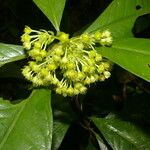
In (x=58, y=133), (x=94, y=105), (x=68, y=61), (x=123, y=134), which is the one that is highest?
(x=68, y=61)

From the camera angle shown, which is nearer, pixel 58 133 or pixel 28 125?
pixel 28 125

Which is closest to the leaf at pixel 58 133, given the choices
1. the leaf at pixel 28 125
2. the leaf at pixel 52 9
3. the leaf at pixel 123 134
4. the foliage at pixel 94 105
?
the foliage at pixel 94 105

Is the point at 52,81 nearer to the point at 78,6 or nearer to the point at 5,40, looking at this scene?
the point at 5,40

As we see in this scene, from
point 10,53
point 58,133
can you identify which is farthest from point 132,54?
point 58,133

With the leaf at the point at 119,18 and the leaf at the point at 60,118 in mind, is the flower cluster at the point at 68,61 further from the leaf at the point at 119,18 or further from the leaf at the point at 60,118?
the leaf at the point at 60,118

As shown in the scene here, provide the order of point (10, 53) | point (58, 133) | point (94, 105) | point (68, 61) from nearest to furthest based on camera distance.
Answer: point (68, 61) < point (10, 53) < point (58, 133) < point (94, 105)

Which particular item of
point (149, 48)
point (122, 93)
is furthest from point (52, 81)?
point (122, 93)

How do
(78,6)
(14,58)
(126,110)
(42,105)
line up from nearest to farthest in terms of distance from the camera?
(42,105) < (14,58) < (126,110) < (78,6)

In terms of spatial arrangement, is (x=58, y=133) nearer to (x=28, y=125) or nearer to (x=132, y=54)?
(x=28, y=125)
